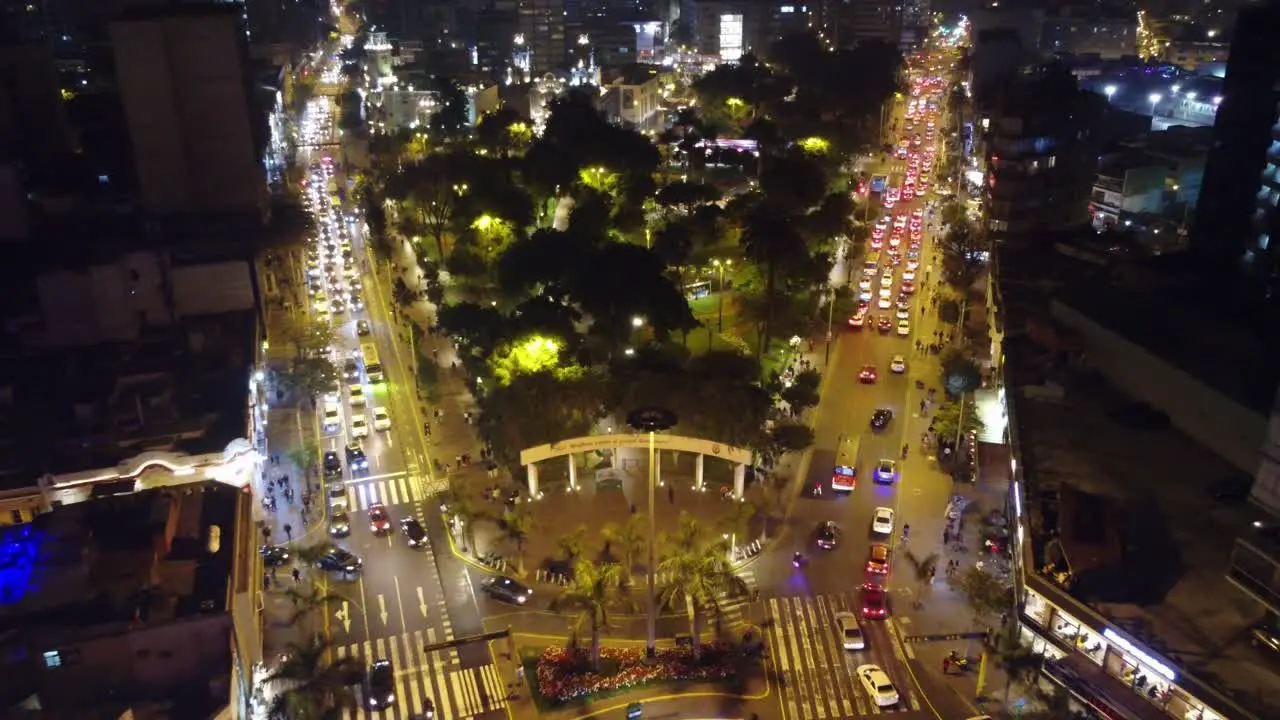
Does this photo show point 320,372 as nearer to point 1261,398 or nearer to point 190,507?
point 190,507

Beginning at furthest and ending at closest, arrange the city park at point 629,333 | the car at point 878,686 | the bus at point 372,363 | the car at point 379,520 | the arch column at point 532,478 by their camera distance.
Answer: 1. the bus at point 372,363
2. the arch column at point 532,478
3. the car at point 379,520
4. the city park at point 629,333
5. the car at point 878,686

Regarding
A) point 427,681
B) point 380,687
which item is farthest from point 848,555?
point 380,687

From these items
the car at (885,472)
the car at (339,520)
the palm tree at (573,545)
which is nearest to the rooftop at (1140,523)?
the car at (885,472)

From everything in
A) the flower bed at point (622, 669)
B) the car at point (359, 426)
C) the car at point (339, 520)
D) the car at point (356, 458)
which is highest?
the car at point (359, 426)

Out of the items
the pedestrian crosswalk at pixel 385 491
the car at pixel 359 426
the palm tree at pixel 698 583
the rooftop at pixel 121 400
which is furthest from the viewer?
the car at pixel 359 426

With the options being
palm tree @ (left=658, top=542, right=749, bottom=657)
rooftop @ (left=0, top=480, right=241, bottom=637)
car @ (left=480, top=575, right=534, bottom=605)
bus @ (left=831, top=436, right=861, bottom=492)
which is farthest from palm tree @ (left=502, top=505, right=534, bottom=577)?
bus @ (left=831, top=436, right=861, bottom=492)

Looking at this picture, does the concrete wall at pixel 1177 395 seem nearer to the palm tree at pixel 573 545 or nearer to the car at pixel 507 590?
the palm tree at pixel 573 545

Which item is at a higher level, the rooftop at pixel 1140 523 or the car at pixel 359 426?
the rooftop at pixel 1140 523

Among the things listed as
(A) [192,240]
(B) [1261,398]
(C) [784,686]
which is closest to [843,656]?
(C) [784,686]
